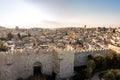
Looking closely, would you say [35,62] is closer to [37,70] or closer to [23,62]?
[37,70]

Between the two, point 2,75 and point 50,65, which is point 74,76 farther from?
point 2,75

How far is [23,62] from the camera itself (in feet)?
62.4

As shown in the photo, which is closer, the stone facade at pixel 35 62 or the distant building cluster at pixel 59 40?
the stone facade at pixel 35 62

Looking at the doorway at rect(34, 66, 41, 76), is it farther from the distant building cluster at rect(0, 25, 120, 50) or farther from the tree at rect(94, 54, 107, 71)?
the distant building cluster at rect(0, 25, 120, 50)

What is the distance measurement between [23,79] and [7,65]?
2.04 meters

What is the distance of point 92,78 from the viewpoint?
21.1 metres

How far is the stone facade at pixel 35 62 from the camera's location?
712 inches

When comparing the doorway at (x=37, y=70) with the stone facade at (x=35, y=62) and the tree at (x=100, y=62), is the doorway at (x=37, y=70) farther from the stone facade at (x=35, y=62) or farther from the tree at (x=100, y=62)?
the tree at (x=100, y=62)

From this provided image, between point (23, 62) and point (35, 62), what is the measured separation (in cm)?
114

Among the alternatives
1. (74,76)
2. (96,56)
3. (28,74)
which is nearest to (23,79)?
(28,74)

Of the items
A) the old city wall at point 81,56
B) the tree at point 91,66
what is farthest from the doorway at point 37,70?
the tree at point 91,66

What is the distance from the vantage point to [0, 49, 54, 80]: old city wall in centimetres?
1800

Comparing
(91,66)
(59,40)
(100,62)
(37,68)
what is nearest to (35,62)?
(37,68)

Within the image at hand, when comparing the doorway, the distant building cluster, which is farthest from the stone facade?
the distant building cluster
